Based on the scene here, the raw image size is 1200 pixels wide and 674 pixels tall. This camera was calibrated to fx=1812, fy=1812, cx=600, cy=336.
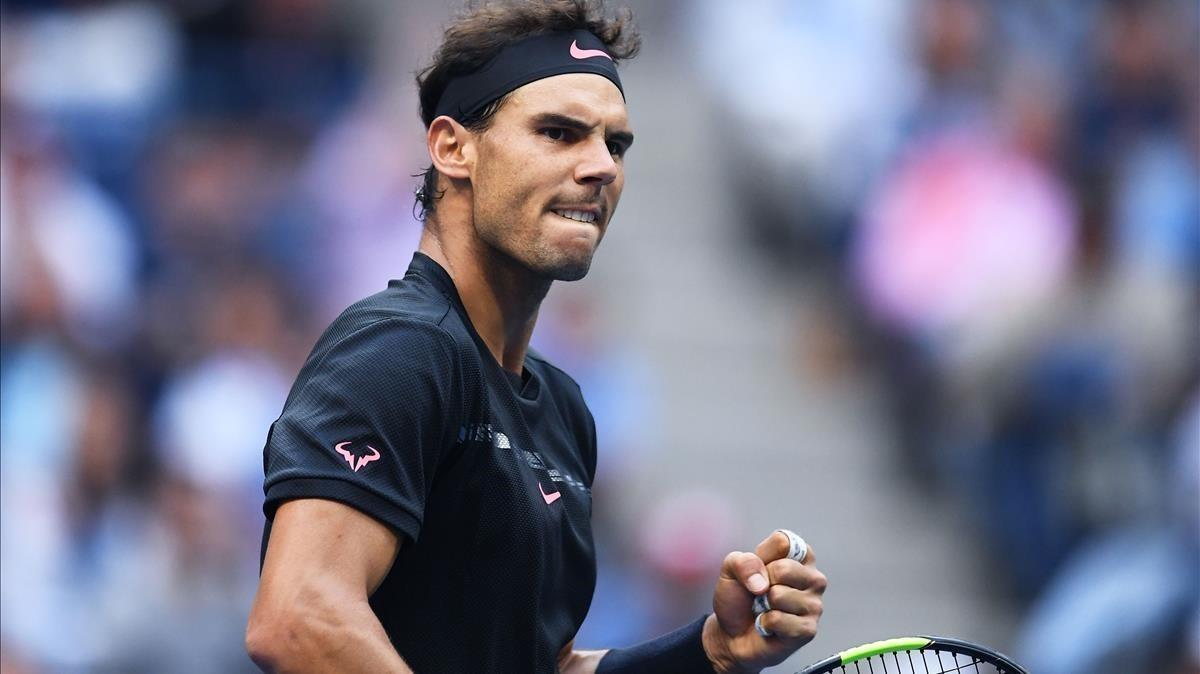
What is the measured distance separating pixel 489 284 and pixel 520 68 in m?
0.40

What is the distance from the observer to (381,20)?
1174cm

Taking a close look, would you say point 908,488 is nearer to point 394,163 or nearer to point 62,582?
point 394,163

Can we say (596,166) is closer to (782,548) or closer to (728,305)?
(782,548)

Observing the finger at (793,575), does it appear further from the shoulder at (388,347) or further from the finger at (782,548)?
the shoulder at (388,347)

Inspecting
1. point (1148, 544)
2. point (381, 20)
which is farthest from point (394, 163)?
point (1148, 544)

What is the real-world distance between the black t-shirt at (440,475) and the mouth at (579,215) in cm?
24

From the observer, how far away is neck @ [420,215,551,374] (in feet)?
11.0

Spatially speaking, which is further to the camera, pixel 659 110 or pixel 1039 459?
pixel 659 110

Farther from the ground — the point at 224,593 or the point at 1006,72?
the point at 1006,72

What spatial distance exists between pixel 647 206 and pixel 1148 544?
4.54 metres

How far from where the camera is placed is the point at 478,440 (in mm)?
3082

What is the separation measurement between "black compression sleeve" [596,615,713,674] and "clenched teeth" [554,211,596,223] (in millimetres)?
860

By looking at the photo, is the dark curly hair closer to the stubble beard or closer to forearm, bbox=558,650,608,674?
the stubble beard

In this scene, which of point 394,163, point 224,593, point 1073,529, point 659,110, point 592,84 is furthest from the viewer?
point 659,110
